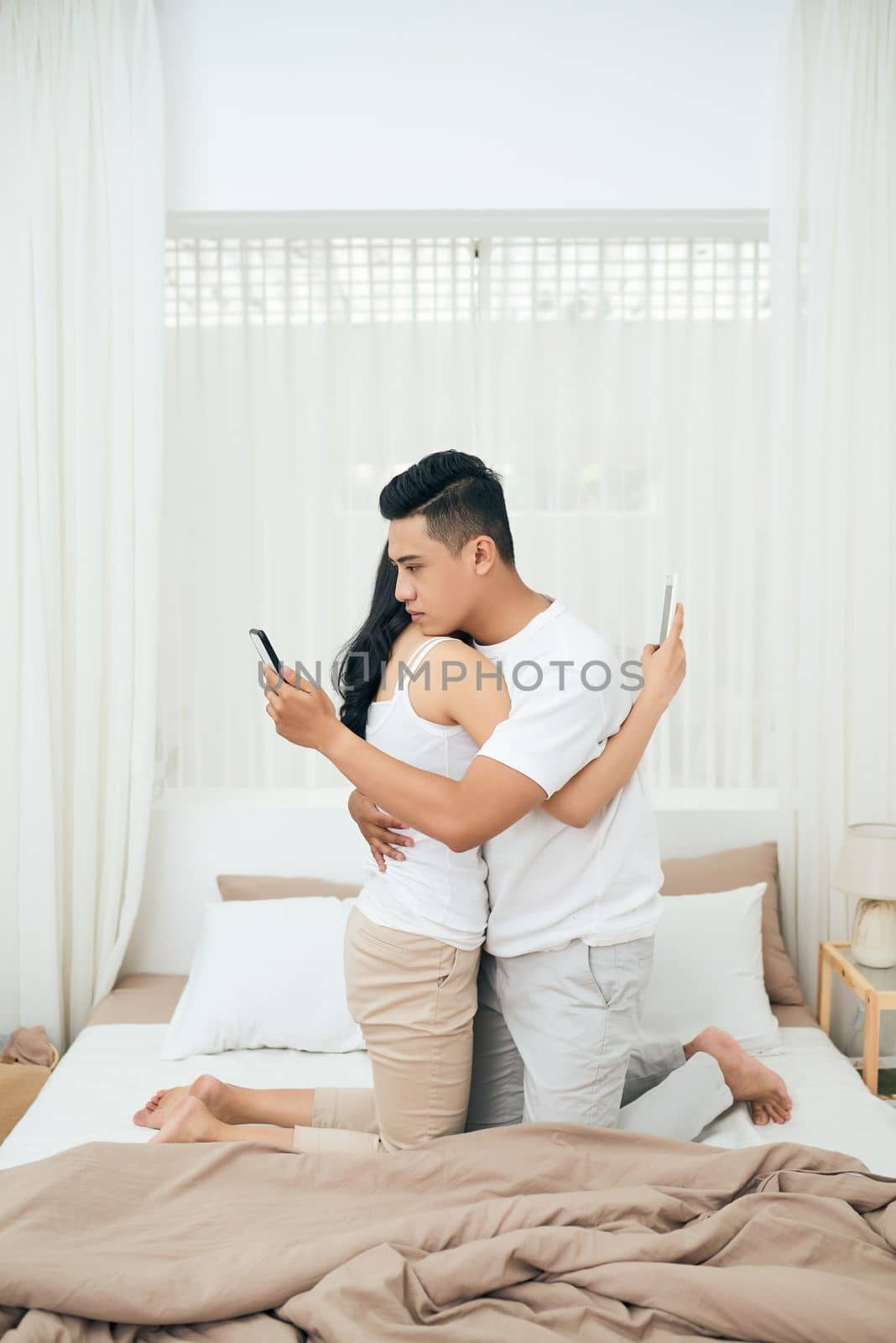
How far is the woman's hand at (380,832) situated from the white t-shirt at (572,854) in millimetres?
144

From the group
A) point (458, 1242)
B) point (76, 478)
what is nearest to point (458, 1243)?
point (458, 1242)

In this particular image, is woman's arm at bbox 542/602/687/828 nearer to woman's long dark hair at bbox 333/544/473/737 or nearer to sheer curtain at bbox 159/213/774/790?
woman's long dark hair at bbox 333/544/473/737

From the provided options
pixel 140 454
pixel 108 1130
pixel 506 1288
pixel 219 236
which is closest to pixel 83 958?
pixel 108 1130

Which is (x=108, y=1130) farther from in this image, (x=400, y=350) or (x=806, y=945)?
(x=400, y=350)

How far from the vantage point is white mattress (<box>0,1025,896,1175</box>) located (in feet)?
6.49

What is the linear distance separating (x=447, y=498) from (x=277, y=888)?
1469mm

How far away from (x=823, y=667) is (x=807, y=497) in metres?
0.43

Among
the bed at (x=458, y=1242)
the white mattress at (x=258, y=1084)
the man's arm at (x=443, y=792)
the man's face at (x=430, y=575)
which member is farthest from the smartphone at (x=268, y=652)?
the white mattress at (x=258, y=1084)

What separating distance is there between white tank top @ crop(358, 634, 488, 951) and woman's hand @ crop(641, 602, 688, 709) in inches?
11.5

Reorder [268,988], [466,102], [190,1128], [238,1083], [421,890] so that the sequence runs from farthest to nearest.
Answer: [466,102], [268,988], [238,1083], [190,1128], [421,890]

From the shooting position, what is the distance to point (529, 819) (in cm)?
173

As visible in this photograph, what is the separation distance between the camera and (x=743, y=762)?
298cm

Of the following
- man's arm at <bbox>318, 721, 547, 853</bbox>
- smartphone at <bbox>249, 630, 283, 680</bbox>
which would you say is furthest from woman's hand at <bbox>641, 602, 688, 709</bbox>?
smartphone at <bbox>249, 630, 283, 680</bbox>

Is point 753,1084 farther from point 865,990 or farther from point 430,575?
point 430,575
